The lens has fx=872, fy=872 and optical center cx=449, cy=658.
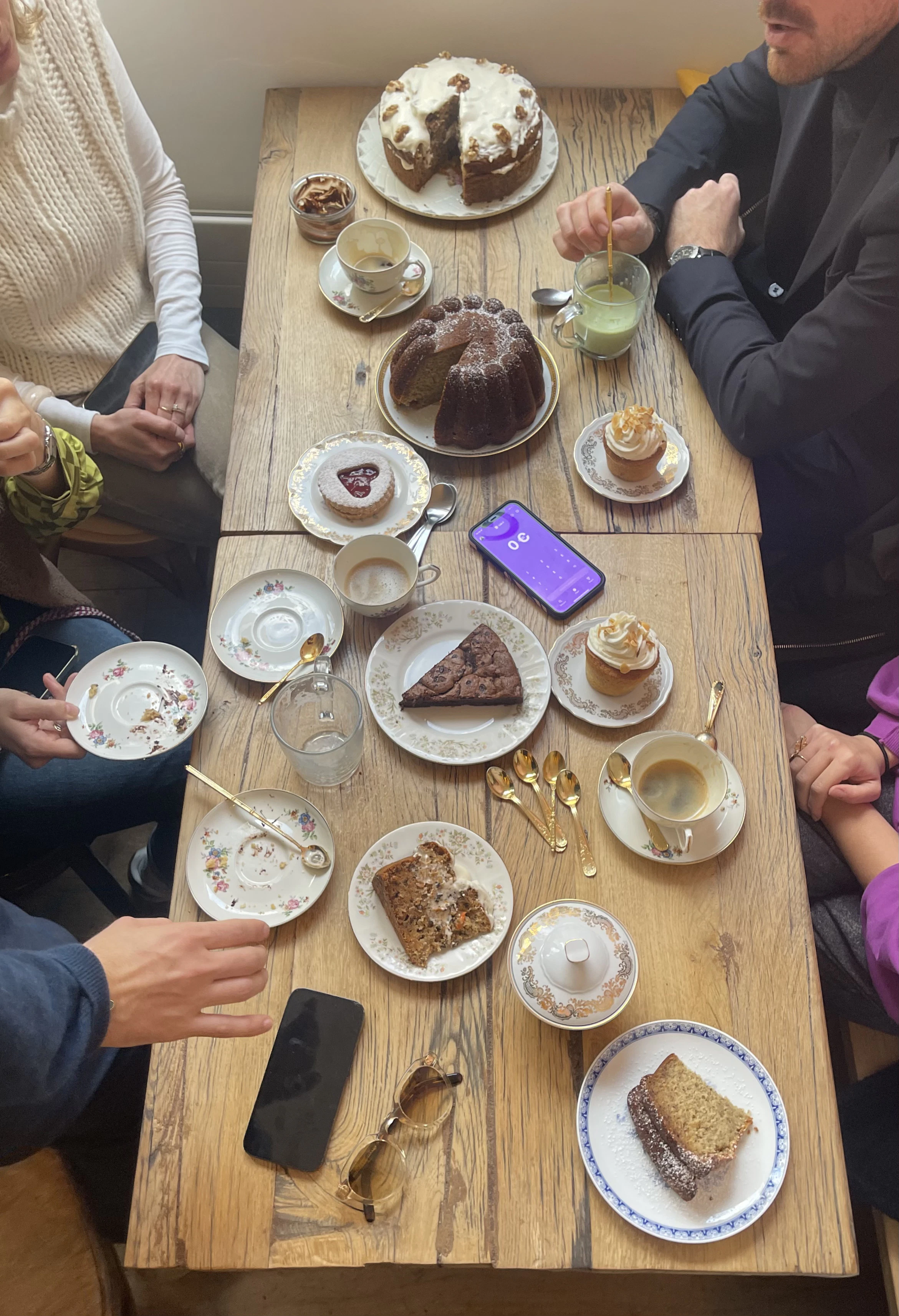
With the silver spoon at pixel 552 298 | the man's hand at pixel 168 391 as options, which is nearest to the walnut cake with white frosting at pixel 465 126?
the silver spoon at pixel 552 298

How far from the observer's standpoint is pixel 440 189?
74.5 inches

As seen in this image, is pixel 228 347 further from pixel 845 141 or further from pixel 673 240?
pixel 845 141

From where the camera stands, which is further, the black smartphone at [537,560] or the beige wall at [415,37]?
the beige wall at [415,37]

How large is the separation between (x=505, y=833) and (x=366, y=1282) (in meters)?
1.29

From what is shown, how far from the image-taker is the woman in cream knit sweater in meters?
1.69

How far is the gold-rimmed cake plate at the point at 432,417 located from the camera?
159cm

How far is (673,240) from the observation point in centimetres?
177

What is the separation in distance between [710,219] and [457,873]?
1.39m

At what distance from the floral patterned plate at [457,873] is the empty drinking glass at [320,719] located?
0.42ft

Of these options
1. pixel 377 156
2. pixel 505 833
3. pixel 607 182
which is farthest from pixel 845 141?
pixel 505 833

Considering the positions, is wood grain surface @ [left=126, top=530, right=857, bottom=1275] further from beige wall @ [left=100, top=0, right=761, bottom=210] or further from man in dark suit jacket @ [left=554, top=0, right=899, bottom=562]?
beige wall @ [left=100, top=0, right=761, bottom=210]

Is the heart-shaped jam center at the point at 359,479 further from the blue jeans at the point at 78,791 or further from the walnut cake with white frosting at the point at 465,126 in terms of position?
the walnut cake with white frosting at the point at 465,126

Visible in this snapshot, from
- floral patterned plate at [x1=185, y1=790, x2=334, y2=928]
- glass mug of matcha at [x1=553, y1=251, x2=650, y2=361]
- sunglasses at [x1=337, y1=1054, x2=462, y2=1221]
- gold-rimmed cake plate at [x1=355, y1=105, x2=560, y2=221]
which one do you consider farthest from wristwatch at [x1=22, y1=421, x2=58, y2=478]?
sunglasses at [x1=337, y1=1054, x2=462, y2=1221]

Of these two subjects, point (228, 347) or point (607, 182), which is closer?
point (607, 182)
